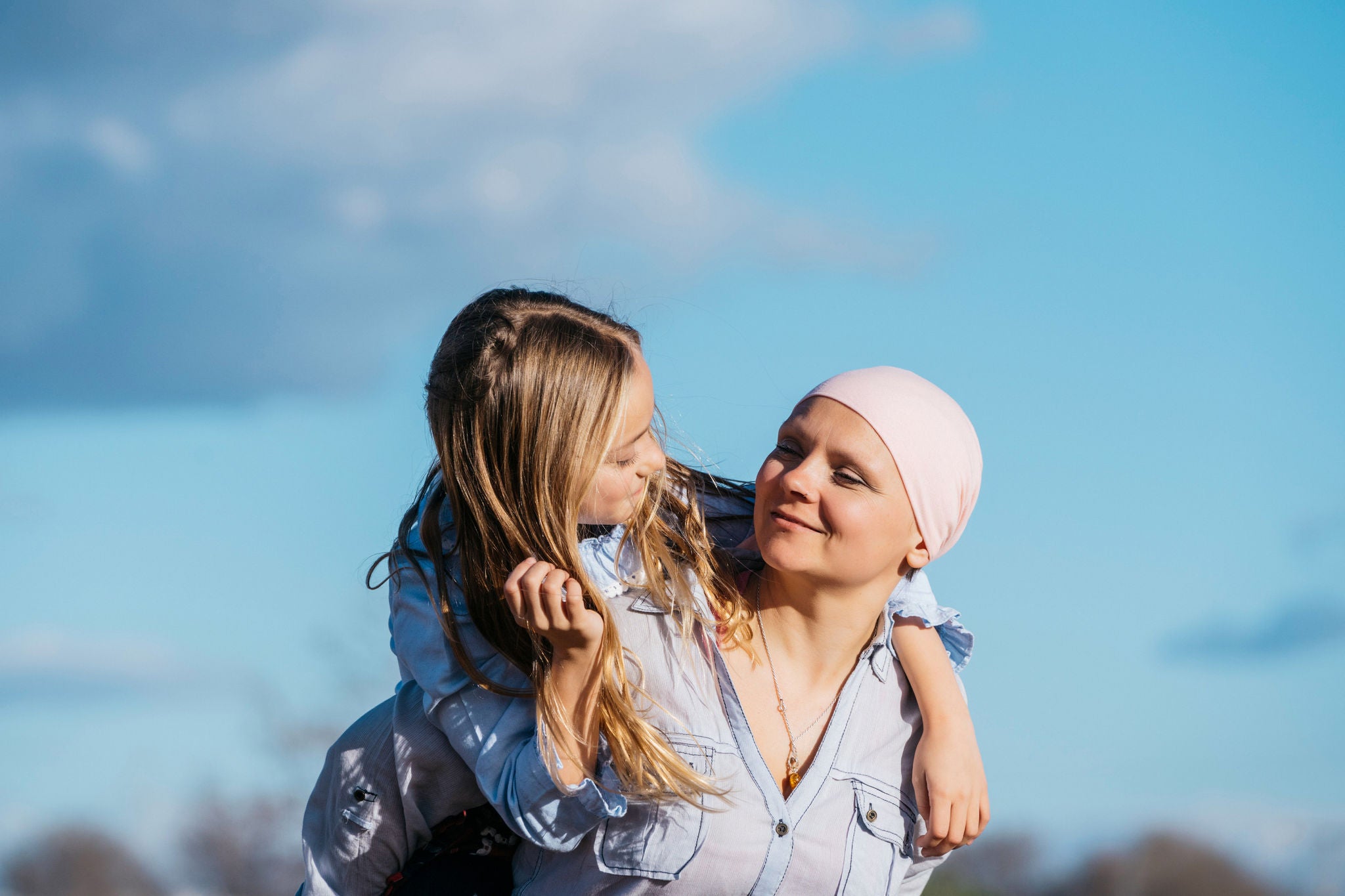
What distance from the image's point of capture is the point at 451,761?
4211mm

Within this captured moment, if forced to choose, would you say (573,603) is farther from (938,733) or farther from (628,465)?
(938,733)

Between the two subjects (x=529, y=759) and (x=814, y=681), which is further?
(x=814, y=681)

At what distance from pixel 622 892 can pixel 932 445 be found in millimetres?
1612

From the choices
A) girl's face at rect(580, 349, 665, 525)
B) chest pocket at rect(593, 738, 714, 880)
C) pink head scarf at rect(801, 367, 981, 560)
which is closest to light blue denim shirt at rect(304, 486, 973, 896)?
chest pocket at rect(593, 738, 714, 880)

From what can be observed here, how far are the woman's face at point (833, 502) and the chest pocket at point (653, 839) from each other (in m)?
0.71

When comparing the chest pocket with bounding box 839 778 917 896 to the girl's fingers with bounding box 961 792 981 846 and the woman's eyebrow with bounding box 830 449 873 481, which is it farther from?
the woman's eyebrow with bounding box 830 449 873 481

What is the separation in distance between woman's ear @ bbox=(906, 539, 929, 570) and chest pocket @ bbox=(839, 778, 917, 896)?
696 millimetres

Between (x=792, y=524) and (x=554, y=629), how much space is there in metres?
0.85

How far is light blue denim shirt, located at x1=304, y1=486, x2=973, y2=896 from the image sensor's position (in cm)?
387

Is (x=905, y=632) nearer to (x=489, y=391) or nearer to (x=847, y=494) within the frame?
(x=847, y=494)

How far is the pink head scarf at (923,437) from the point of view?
4059 mm

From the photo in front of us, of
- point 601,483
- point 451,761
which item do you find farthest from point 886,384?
point 451,761

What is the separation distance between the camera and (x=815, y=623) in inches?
168

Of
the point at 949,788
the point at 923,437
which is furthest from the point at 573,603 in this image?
the point at 949,788
